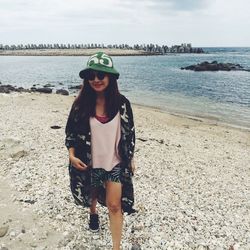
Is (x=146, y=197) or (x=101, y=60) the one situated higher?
(x=101, y=60)

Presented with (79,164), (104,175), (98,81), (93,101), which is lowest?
(104,175)

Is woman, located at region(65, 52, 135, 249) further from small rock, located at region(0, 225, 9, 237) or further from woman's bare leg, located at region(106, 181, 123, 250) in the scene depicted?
small rock, located at region(0, 225, 9, 237)

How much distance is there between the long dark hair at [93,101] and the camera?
14.6 ft

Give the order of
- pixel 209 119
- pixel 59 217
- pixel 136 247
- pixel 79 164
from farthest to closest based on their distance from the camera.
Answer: pixel 209 119 → pixel 59 217 → pixel 136 247 → pixel 79 164

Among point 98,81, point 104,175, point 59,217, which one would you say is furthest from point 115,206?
point 59,217

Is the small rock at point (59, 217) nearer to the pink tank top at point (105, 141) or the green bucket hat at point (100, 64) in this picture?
the pink tank top at point (105, 141)

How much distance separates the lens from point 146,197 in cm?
739

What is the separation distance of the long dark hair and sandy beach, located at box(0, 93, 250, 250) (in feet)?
7.45

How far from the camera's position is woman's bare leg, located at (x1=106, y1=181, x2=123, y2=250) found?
462 centimetres

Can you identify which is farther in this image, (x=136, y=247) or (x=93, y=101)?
(x=136, y=247)

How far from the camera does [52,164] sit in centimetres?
913

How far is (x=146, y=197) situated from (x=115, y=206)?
281 cm

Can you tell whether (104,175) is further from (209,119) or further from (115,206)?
(209,119)

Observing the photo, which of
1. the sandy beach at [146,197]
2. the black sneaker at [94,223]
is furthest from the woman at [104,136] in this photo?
the sandy beach at [146,197]
